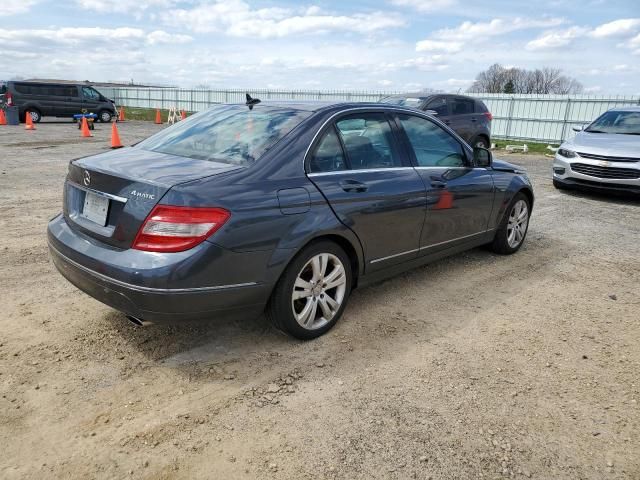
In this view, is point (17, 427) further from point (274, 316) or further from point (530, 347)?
point (530, 347)

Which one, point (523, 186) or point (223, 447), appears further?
point (523, 186)

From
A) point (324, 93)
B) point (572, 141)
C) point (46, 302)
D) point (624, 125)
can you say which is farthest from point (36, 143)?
point (324, 93)

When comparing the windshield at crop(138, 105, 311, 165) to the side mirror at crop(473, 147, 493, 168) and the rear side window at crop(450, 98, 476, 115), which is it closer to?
the side mirror at crop(473, 147, 493, 168)

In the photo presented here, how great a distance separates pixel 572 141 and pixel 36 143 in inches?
548

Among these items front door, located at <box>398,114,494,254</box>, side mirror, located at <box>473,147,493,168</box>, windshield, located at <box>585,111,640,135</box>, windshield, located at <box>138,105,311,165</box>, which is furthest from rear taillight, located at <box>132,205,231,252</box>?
windshield, located at <box>585,111,640,135</box>

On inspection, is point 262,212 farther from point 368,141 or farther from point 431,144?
point 431,144

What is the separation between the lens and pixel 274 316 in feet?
10.7

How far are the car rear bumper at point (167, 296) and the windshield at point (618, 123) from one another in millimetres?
9001

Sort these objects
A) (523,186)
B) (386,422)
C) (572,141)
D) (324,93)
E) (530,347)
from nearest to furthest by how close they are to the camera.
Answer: (386,422) < (530,347) < (523,186) < (572,141) < (324,93)

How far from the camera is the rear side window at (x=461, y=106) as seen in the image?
1183 cm

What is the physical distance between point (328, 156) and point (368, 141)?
0.48 m

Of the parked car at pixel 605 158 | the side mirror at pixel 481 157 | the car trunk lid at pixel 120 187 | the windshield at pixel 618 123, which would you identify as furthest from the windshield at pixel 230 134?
the windshield at pixel 618 123

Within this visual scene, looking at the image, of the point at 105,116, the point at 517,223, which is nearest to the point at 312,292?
the point at 517,223

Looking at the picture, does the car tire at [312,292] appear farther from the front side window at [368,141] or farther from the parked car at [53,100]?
the parked car at [53,100]
